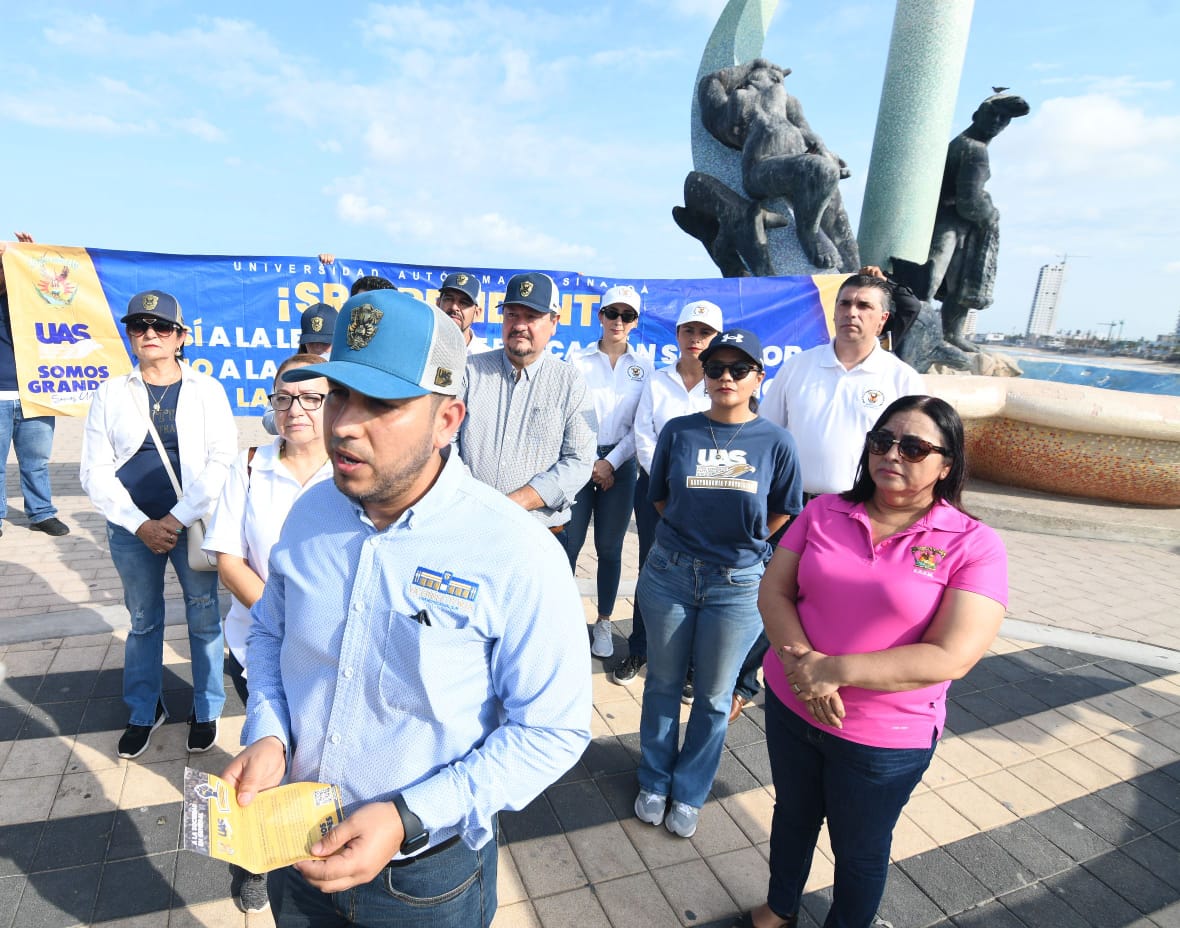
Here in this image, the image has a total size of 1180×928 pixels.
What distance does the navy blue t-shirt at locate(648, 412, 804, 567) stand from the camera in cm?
271

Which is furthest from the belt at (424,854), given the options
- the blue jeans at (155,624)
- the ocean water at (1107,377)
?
the ocean water at (1107,377)

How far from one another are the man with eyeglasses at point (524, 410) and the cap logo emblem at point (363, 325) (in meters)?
1.91

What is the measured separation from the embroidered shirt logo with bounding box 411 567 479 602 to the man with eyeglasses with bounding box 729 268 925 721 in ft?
8.08

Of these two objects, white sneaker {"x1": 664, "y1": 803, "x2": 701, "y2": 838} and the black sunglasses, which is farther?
the black sunglasses

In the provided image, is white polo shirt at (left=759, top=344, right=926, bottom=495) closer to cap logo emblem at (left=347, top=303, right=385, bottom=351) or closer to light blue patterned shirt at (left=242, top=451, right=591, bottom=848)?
light blue patterned shirt at (left=242, top=451, right=591, bottom=848)

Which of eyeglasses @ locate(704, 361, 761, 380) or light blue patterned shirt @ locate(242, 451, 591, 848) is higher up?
eyeglasses @ locate(704, 361, 761, 380)

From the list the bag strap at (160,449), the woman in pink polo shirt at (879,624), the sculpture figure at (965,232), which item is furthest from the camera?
the sculpture figure at (965,232)

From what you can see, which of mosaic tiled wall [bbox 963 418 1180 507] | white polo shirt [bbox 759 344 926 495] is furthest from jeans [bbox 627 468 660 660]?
mosaic tiled wall [bbox 963 418 1180 507]

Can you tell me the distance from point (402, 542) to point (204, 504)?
2100mm

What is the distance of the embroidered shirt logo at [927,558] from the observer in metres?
1.82

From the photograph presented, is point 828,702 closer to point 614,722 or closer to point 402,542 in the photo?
point 402,542

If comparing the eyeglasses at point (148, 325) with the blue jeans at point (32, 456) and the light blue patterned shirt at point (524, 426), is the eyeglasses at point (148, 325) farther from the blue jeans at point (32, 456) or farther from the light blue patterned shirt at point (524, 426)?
the blue jeans at point (32, 456)

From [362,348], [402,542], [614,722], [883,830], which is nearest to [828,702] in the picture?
[883,830]

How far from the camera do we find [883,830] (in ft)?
6.39
